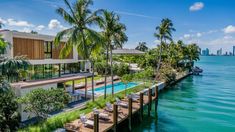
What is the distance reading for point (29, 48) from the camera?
2509 centimetres

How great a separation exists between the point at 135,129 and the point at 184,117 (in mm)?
6534

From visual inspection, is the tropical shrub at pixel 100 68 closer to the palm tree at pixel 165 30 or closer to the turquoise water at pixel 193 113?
the palm tree at pixel 165 30

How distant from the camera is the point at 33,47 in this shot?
25531 mm

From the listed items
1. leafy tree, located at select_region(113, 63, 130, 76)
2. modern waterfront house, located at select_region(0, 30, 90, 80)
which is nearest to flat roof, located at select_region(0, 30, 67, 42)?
modern waterfront house, located at select_region(0, 30, 90, 80)

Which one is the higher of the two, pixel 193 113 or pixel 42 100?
pixel 42 100

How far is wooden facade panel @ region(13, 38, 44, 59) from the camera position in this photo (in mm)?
23531

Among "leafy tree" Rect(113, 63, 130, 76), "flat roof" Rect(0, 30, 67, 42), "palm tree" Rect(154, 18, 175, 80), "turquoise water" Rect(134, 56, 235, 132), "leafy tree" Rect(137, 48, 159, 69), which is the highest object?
"palm tree" Rect(154, 18, 175, 80)

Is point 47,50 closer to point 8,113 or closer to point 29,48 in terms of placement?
point 29,48

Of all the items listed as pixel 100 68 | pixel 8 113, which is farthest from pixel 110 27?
pixel 100 68

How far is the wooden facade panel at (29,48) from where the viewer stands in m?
23.5

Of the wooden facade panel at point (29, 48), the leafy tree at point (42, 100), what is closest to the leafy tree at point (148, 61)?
the wooden facade panel at point (29, 48)

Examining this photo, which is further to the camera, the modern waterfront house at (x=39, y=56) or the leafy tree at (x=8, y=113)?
the modern waterfront house at (x=39, y=56)

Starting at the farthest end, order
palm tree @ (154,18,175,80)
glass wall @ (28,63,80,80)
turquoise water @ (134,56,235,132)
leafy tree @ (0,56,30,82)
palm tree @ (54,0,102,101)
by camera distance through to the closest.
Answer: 1. palm tree @ (154,18,175,80)
2. glass wall @ (28,63,80,80)
3. palm tree @ (54,0,102,101)
4. turquoise water @ (134,56,235,132)
5. leafy tree @ (0,56,30,82)

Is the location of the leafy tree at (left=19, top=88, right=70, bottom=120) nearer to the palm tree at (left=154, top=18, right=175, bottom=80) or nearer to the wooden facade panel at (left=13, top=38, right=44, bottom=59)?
the wooden facade panel at (left=13, top=38, right=44, bottom=59)
